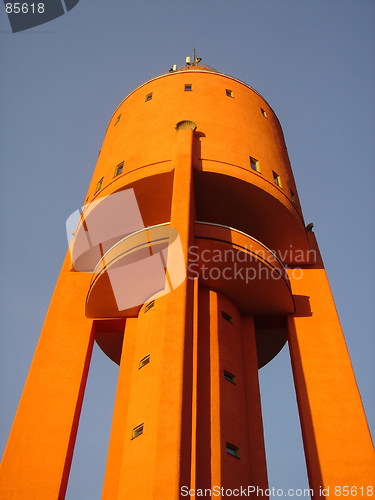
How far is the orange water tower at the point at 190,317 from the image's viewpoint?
36.6 feet

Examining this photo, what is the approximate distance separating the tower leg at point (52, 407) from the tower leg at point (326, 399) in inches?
205

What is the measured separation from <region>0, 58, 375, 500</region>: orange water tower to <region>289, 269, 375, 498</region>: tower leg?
1.3 inches

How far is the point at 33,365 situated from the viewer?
44.9 ft

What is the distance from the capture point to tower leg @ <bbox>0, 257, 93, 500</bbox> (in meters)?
11.5

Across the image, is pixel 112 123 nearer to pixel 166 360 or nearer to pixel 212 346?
pixel 212 346

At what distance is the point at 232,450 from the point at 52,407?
415 centimetres

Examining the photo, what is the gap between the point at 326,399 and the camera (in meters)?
13.0

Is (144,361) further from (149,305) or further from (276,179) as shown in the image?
(276,179)

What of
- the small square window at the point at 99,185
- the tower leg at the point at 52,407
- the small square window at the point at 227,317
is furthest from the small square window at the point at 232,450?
the small square window at the point at 99,185

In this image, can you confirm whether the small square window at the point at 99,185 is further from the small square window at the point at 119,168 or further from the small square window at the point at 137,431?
the small square window at the point at 137,431

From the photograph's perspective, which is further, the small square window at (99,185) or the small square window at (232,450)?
the small square window at (99,185)

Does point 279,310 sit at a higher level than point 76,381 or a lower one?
higher

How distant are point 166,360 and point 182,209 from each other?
4528 mm

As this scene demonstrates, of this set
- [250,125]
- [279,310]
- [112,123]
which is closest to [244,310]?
[279,310]
